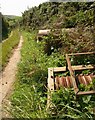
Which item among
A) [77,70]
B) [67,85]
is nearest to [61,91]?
[67,85]

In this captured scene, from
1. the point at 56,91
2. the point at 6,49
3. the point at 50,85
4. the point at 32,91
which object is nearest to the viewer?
the point at 56,91

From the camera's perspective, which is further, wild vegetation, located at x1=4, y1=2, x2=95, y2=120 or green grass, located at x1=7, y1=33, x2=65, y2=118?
green grass, located at x1=7, y1=33, x2=65, y2=118

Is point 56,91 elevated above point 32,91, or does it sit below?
above

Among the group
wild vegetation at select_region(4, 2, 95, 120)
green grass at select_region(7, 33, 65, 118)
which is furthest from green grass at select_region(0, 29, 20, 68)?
green grass at select_region(7, 33, 65, 118)

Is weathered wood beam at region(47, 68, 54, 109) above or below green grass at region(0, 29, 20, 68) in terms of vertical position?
above

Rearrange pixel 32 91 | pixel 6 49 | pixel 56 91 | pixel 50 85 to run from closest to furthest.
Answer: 1. pixel 56 91
2. pixel 50 85
3. pixel 32 91
4. pixel 6 49

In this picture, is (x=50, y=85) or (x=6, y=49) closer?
(x=50, y=85)

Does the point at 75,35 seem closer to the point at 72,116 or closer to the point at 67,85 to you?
the point at 67,85

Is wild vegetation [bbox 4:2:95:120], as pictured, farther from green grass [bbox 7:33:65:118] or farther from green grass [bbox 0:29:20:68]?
green grass [bbox 0:29:20:68]

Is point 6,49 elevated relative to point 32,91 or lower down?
lower down

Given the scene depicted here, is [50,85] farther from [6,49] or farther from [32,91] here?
[6,49]

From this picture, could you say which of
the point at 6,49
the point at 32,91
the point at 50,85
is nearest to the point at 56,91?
the point at 50,85

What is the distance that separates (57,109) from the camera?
408cm

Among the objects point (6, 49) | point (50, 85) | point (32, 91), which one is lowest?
point (6, 49)
